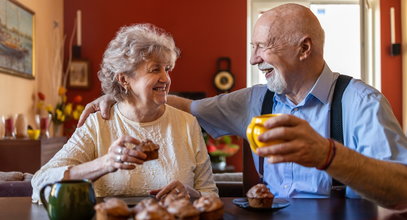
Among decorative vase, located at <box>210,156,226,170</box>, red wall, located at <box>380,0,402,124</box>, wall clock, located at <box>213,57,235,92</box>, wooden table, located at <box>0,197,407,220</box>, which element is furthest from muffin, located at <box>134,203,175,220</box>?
red wall, located at <box>380,0,402,124</box>

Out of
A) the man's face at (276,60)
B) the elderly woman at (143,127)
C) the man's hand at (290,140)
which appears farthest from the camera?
the man's face at (276,60)

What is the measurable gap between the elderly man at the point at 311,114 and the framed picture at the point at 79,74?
12.5 ft

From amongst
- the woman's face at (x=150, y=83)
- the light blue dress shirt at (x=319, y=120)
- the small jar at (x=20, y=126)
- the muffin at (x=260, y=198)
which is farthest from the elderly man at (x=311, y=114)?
the small jar at (x=20, y=126)

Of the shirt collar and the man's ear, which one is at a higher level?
the man's ear

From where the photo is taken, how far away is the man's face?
1.85m

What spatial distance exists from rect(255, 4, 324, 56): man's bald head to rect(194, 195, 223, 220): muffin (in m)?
0.95

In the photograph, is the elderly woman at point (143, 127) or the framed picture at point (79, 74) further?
the framed picture at point (79, 74)

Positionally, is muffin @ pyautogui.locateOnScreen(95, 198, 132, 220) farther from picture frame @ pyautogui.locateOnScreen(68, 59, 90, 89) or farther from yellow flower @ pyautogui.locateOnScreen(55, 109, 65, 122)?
picture frame @ pyautogui.locateOnScreen(68, 59, 90, 89)

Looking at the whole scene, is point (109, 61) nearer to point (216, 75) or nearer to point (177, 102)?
point (177, 102)

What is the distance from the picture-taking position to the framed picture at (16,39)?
13.8 feet

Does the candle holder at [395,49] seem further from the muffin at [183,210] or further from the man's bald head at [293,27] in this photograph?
the muffin at [183,210]

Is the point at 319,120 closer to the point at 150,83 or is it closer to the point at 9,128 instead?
the point at 150,83

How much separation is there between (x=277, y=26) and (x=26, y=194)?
4.05ft

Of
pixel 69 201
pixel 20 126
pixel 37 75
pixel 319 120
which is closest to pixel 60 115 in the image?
pixel 37 75
